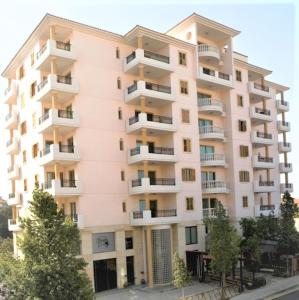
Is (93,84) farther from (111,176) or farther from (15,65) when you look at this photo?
(15,65)

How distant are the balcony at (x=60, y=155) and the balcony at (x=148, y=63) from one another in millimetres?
9828

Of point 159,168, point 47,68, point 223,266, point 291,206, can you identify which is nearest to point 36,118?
point 47,68

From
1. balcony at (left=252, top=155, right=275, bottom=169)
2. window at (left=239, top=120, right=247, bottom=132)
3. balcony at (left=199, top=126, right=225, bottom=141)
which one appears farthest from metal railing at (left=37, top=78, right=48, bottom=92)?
balcony at (left=252, top=155, right=275, bottom=169)

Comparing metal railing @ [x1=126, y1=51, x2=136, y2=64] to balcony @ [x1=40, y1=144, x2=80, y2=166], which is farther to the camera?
metal railing @ [x1=126, y1=51, x2=136, y2=64]

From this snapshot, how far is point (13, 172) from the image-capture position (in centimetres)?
4444

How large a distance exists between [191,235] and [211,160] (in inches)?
336

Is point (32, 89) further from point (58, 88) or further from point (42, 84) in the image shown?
point (58, 88)

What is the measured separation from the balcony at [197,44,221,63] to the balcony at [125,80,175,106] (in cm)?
688

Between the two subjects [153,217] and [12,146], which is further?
[12,146]

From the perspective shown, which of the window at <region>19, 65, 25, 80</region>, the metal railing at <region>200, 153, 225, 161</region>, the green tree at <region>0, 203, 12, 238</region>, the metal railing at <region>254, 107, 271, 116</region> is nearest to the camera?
the metal railing at <region>200, 153, 225, 161</region>

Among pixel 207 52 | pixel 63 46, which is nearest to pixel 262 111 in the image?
pixel 207 52

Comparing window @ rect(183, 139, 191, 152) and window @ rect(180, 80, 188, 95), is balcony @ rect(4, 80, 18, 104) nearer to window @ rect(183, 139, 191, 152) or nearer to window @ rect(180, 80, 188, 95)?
window @ rect(180, 80, 188, 95)

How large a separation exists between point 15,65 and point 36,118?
9.35m

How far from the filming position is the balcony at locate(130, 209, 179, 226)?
1394 inches
